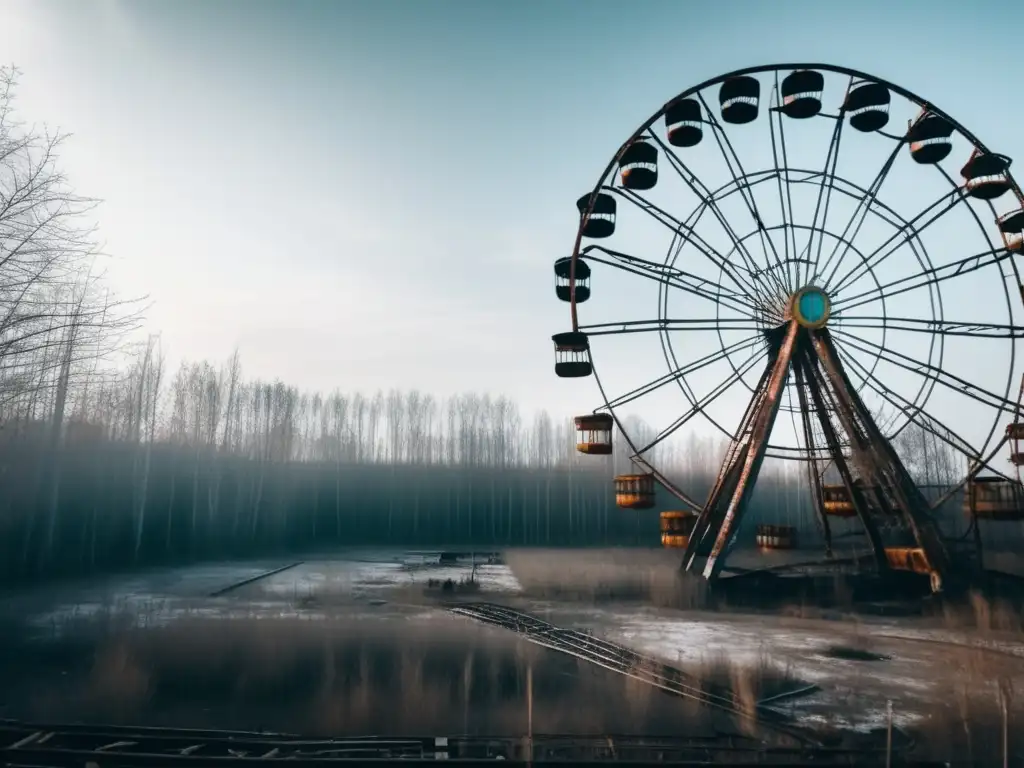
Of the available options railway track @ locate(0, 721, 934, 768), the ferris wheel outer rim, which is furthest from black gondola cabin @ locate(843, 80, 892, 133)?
railway track @ locate(0, 721, 934, 768)

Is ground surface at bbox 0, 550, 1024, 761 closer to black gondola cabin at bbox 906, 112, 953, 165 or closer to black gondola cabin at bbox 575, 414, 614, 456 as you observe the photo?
black gondola cabin at bbox 575, 414, 614, 456

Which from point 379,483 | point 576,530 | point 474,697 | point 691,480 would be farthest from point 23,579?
point 691,480

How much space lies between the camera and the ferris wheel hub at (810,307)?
19.6 m

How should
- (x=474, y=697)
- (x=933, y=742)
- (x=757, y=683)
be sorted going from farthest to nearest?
(x=757, y=683), (x=474, y=697), (x=933, y=742)

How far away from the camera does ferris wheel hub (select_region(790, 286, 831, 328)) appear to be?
19625 mm

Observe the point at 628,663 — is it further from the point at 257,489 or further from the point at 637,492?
the point at 257,489

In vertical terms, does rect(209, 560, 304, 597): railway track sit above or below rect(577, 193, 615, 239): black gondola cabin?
below

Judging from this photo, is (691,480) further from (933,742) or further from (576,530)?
(933,742)

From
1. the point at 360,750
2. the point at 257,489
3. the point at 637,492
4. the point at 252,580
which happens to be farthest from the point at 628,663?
the point at 257,489

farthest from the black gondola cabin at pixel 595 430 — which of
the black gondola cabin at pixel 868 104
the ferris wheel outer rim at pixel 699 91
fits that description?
the black gondola cabin at pixel 868 104

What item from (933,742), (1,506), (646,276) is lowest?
(933,742)

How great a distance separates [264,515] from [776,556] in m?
37.6

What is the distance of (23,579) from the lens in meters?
24.8

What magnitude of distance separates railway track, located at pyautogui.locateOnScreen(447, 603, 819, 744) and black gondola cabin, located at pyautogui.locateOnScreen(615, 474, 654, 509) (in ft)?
14.6
